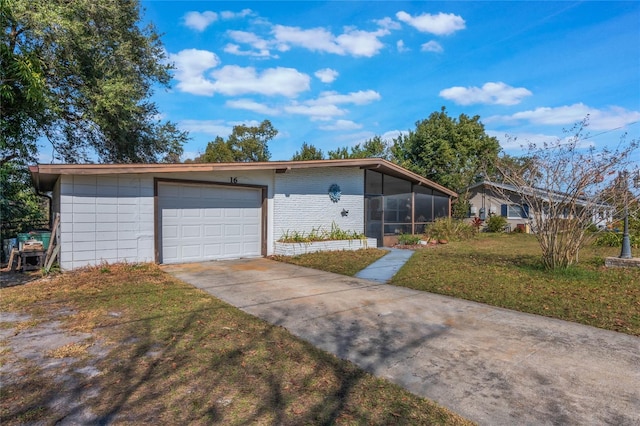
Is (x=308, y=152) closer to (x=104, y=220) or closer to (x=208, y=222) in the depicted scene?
(x=208, y=222)

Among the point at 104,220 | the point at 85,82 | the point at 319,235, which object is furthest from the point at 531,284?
the point at 85,82

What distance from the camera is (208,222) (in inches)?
381

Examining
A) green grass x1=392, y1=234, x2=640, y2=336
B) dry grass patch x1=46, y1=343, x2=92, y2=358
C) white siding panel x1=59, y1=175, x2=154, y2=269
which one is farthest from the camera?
white siding panel x1=59, y1=175, x2=154, y2=269

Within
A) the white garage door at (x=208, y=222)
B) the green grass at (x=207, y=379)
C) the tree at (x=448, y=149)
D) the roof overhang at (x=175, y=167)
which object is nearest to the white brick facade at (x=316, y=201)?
the roof overhang at (x=175, y=167)

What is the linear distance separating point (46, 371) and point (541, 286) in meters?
7.26

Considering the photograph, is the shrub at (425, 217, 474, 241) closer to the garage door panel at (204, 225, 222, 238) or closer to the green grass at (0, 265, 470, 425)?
the garage door panel at (204, 225, 222, 238)

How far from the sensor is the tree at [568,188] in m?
6.99

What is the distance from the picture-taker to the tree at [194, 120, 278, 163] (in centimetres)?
3269

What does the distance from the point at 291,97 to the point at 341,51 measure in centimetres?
696

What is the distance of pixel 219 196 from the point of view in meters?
9.89

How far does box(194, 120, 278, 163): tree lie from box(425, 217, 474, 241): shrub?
2070 centimetres

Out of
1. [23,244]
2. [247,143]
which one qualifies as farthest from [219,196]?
[247,143]

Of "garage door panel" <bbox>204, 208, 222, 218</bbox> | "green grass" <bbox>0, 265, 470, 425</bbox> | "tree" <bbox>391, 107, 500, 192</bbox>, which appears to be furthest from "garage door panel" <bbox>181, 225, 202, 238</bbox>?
"tree" <bbox>391, 107, 500, 192</bbox>

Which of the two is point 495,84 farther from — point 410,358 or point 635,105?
point 410,358
